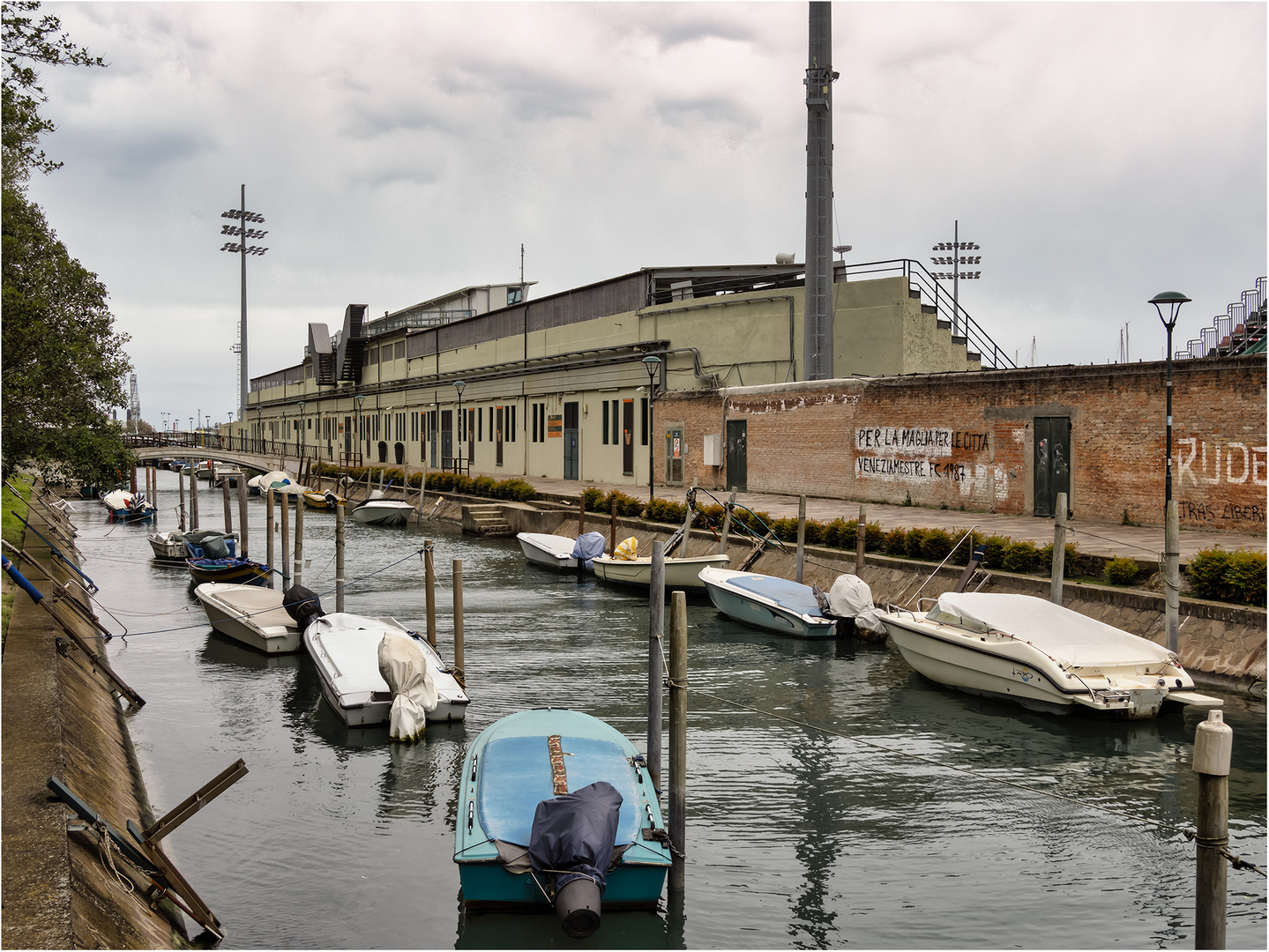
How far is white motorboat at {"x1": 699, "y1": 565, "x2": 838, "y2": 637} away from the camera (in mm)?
19188

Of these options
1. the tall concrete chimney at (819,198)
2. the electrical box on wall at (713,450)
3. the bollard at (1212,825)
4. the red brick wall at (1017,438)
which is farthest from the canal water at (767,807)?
the electrical box on wall at (713,450)

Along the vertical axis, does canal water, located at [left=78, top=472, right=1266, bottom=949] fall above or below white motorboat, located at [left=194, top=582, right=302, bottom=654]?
below

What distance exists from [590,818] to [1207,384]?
16.7 m

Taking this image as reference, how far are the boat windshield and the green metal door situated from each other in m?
8.12

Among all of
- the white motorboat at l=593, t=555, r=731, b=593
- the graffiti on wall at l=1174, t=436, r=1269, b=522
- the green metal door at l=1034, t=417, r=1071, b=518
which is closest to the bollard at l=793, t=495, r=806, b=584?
the white motorboat at l=593, t=555, r=731, b=593

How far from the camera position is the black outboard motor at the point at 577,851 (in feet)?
24.6

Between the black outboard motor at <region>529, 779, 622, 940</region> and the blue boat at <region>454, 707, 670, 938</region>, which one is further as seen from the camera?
the blue boat at <region>454, 707, 670, 938</region>

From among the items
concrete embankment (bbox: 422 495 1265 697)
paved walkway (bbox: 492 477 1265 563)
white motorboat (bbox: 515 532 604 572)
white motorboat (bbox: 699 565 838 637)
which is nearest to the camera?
concrete embankment (bbox: 422 495 1265 697)

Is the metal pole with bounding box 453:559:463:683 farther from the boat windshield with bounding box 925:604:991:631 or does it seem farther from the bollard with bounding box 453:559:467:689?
the boat windshield with bounding box 925:604:991:631

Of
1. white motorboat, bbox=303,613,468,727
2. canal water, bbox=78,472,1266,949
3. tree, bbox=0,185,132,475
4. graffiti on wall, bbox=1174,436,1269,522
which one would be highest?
tree, bbox=0,185,132,475

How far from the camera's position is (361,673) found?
1470cm

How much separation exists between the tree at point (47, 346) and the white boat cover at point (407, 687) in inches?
350

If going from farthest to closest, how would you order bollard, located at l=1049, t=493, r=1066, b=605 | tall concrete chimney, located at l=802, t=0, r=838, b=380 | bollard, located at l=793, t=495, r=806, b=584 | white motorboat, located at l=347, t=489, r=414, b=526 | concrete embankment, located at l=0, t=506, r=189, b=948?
white motorboat, located at l=347, t=489, r=414, b=526 < tall concrete chimney, located at l=802, t=0, r=838, b=380 < bollard, located at l=793, t=495, r=806, b=584 < bollard, located at l=1049, t=493, r=1066, b=605 < concrete embankment, located at l=0, t=506, r=189, b=948

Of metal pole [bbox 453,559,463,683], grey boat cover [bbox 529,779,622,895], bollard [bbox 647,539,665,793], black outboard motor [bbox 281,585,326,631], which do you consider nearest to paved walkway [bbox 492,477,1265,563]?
metal pole [bbox 453,559,463,683]
